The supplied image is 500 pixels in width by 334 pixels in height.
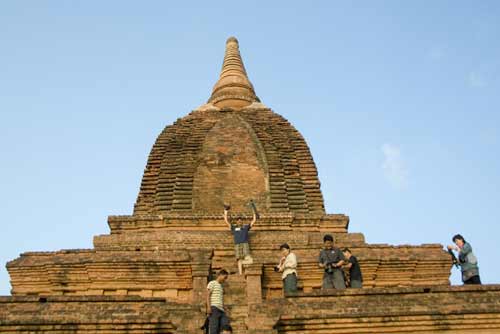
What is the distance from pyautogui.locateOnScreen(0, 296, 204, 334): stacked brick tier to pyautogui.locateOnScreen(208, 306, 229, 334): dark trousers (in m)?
0.82

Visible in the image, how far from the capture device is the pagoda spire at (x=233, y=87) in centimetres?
2636

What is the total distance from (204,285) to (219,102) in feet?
52.0

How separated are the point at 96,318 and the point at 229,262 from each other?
19.4ft

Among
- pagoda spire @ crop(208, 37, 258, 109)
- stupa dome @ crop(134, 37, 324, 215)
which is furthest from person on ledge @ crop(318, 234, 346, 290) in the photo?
pagoda spire @ crop(208, 37, 258, 109)

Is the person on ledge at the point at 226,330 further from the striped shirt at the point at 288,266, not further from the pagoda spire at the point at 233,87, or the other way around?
the pagoda spire at the point at 233,87

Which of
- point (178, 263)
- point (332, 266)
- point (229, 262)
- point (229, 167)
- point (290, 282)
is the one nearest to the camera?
point (290, 282)

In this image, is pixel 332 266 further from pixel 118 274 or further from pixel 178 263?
pixel 118 274

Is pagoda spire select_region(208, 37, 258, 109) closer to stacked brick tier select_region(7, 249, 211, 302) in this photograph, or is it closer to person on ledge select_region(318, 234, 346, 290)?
stacked brick tier select_region(7, 249, 211, 302)

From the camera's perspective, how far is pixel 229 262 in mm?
15477

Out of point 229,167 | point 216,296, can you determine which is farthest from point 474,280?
point 229,167

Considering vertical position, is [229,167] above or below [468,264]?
above

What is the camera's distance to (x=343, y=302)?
1048cm

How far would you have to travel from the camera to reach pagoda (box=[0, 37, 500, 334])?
32.9 ft

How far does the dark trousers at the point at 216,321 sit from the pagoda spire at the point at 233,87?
17445 millimetres
